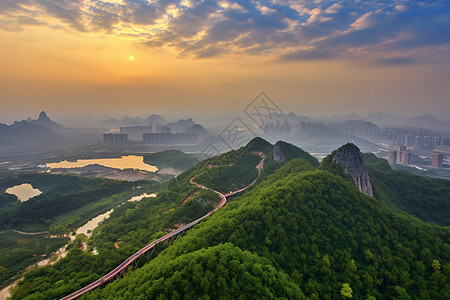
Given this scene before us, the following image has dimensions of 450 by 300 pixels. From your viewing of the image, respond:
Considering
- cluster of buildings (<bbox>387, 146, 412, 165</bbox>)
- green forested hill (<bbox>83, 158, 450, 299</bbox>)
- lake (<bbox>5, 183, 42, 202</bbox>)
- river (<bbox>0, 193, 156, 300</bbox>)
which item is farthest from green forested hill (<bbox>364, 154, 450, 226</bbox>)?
lake (<bbox>5, 183, 42, 202</bbox>)

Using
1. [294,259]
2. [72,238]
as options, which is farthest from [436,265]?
[72,238]

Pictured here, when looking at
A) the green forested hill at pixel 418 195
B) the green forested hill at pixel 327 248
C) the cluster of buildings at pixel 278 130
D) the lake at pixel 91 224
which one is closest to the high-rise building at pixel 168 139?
the cluster of buildings at pixel 278 130

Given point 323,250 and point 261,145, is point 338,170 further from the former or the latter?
point 261,145

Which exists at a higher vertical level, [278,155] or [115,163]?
[278,155]

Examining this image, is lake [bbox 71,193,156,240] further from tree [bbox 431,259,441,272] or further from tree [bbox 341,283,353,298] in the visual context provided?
tree [bbox 431,259,441,272]

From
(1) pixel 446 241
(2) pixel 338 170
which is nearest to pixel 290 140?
(2) pixel 338 170

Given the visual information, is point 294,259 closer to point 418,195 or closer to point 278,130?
point 418,195

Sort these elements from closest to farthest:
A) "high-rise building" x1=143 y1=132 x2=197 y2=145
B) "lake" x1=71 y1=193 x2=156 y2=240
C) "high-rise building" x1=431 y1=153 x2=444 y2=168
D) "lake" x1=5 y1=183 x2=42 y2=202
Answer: "lake" x1=71 y1=193 x2=156 y2=240
"lake" x1=5 y1=183 x2=42 y2=202
"high-rise building" x1=431 y1=153 x2=444 y2=168
"high-rise building" x1=143 y1=132 x2=197 y2=145
